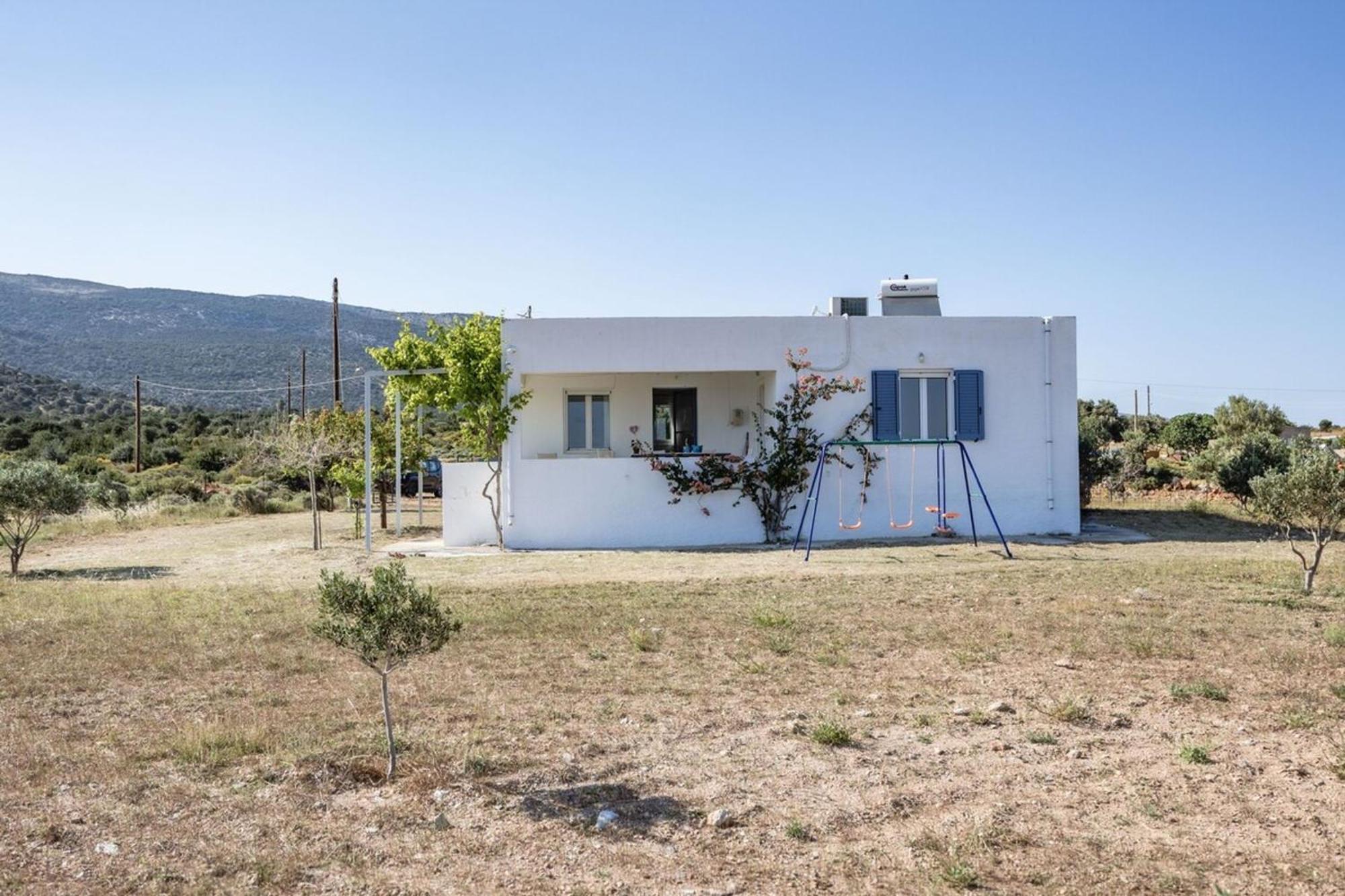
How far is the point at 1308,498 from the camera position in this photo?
1043 cm

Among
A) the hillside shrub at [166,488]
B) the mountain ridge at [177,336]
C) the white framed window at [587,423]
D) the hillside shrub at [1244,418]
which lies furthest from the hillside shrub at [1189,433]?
the mountain ridge at [177,336]

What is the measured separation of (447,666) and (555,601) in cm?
298

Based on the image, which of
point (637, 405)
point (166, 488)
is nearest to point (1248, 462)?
point (637, 405)

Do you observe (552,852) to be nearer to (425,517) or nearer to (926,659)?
(926,659)

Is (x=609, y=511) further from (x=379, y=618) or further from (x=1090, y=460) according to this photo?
(x=379, y=618)

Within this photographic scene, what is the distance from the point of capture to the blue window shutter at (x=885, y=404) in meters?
17.3

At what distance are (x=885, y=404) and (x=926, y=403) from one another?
28.9 inches

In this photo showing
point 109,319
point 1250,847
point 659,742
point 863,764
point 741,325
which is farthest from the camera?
point 109,319

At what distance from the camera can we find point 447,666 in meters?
7.95

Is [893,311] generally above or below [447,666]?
above

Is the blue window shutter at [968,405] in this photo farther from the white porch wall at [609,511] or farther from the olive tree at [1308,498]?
the olive tree at [1308,498]

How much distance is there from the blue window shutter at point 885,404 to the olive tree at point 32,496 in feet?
37.8

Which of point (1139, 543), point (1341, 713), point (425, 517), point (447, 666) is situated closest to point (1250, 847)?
point (1341, 713)

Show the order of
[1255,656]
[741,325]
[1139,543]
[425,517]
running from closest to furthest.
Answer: [1255,656], [1139,543], [741,325], [425,517]
